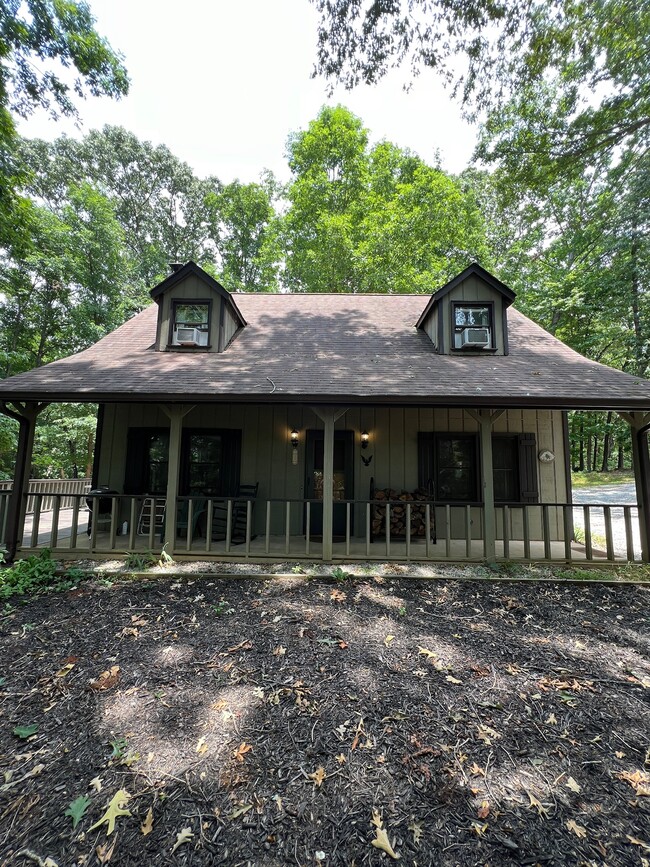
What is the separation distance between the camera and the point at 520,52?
6906mm

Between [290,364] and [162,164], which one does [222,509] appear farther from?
[162,164]

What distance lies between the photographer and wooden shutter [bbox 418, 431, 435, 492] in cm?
751

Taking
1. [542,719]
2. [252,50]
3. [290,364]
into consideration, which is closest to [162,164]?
[252,50]

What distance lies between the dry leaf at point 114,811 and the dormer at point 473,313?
734 cm

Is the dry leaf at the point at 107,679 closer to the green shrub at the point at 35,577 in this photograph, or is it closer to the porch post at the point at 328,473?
the green shrub at the point at 35,577

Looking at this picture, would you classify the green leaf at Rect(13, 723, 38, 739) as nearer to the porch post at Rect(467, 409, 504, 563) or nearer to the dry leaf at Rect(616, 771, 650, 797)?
the dry leaf at Rect(616, 771, 650, 797)

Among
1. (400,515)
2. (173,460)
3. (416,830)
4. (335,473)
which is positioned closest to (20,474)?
(173,460)

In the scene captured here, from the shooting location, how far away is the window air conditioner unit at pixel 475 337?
7.39 meters

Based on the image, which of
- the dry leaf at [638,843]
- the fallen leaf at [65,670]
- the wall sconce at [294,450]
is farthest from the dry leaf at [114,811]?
the wall sconce at [294,450]

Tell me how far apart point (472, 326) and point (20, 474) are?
27.4ft

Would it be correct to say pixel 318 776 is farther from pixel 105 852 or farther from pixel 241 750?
pixel 105 852

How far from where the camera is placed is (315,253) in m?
17.1

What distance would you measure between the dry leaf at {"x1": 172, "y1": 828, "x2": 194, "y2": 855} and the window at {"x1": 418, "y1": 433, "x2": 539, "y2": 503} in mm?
6325

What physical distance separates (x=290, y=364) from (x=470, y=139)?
25.3 ft
